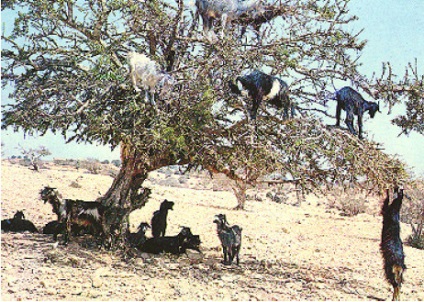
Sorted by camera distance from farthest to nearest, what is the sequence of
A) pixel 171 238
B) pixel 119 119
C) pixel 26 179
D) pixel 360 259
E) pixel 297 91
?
pixel 26 179 → pixel 360 259 → pixel 171 238 → pixel 297 91 → pixel 119 119

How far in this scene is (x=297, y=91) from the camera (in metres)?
8.27

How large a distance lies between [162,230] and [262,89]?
4.38 metres

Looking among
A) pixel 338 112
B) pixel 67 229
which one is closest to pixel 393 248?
pixel 338 112

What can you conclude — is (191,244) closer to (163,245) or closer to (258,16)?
(163,245)

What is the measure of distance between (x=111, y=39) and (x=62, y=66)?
956mm

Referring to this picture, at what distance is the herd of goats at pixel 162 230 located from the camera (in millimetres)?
6824

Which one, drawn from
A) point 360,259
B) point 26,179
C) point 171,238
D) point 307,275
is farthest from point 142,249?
point 26,179

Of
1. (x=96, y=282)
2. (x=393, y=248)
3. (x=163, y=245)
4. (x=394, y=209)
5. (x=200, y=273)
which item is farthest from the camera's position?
(x=163, y=245)

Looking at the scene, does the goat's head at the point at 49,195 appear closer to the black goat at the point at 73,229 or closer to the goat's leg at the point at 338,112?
the black goat at the point at 73,229

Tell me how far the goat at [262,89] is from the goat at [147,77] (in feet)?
3.70

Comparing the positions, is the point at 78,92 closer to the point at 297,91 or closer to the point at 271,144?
the point at 271,144

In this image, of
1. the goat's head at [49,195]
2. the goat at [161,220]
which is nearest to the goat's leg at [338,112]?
the goat at [161,220]

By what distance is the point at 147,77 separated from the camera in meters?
6.63

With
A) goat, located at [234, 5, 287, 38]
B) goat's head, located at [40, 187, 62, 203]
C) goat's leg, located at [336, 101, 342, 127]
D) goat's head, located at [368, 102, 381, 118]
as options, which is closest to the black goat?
goat's head, located at [40, 187, 62, 203]
